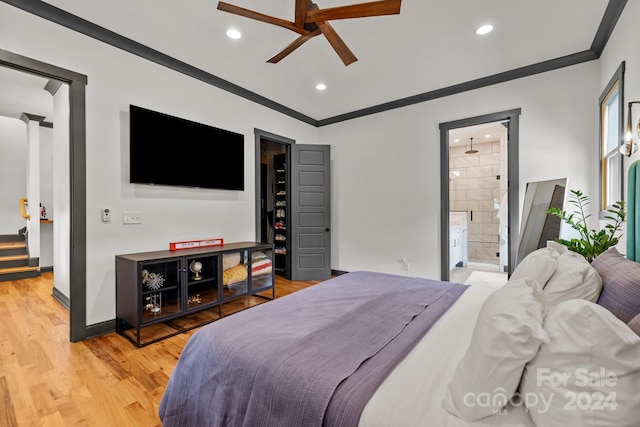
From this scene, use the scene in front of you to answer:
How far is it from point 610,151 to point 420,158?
1923mm

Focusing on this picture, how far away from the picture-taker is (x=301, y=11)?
6.39ft

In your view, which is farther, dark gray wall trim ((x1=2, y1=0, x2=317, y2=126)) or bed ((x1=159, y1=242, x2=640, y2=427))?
dark gray wall trim ((x1=2, y1=0, x2=317, y2=126))

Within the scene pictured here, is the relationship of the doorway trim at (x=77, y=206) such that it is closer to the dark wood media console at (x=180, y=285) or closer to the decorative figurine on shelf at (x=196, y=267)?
the dark wood media console at (x=180, y=285)

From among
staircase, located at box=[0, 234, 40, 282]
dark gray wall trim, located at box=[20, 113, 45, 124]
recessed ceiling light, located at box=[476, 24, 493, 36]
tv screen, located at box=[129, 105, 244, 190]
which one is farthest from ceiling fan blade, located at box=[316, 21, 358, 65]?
staircase, located at box=[0, 234, 40, 282]

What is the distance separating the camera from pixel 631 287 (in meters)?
1.10

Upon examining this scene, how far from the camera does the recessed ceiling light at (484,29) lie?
2.59 m

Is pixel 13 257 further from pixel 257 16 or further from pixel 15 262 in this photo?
pixel 257 16

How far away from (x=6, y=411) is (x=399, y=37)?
13.0 feet

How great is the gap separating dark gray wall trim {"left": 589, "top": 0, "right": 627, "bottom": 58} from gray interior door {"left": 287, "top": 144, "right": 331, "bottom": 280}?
3.26m

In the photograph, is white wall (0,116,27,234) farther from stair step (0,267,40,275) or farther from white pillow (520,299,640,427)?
white pillow (520,299,640,427)

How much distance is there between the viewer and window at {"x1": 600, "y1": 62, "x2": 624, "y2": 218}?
2.27 meters

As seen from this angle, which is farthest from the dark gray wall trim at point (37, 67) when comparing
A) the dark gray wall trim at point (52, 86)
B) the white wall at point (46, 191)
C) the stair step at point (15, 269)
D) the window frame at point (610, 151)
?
the window frame at point (610, 151)

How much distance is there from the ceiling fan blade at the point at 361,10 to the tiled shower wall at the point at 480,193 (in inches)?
217

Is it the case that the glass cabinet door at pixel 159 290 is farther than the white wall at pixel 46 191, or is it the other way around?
the white wall at pixel 46 191
